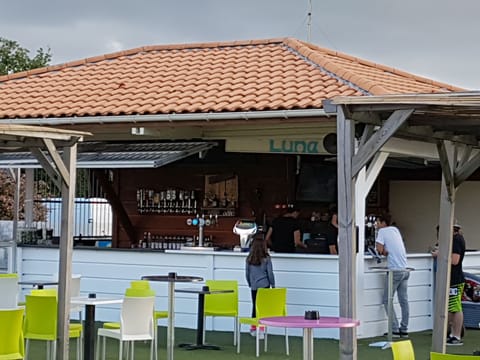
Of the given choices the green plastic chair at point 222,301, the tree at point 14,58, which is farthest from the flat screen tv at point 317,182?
the tree at point 14,58

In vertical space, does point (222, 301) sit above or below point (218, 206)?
below

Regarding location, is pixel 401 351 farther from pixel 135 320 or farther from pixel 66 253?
pixel 66 253

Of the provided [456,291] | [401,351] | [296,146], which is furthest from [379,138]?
[296,146]

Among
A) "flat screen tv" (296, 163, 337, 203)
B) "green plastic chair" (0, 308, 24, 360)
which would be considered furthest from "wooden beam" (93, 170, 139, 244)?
"green plastic chair" (0, 308, 24, 360)

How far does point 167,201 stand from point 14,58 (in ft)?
62.2

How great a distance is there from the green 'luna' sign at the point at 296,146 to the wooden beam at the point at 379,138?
22.0 feet

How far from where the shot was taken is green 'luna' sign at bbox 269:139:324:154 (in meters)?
15.3

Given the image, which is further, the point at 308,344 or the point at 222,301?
the point at 222,301

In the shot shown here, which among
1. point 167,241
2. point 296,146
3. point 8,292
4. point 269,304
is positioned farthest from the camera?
point 167,241

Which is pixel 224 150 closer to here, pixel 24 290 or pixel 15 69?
pixel 24 290

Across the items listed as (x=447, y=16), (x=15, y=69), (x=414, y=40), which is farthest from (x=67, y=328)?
(x=15, y=69)

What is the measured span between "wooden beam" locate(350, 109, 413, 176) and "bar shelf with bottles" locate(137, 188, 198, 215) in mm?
9490

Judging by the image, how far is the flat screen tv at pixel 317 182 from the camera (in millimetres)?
16969

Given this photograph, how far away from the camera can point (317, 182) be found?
17.0m
